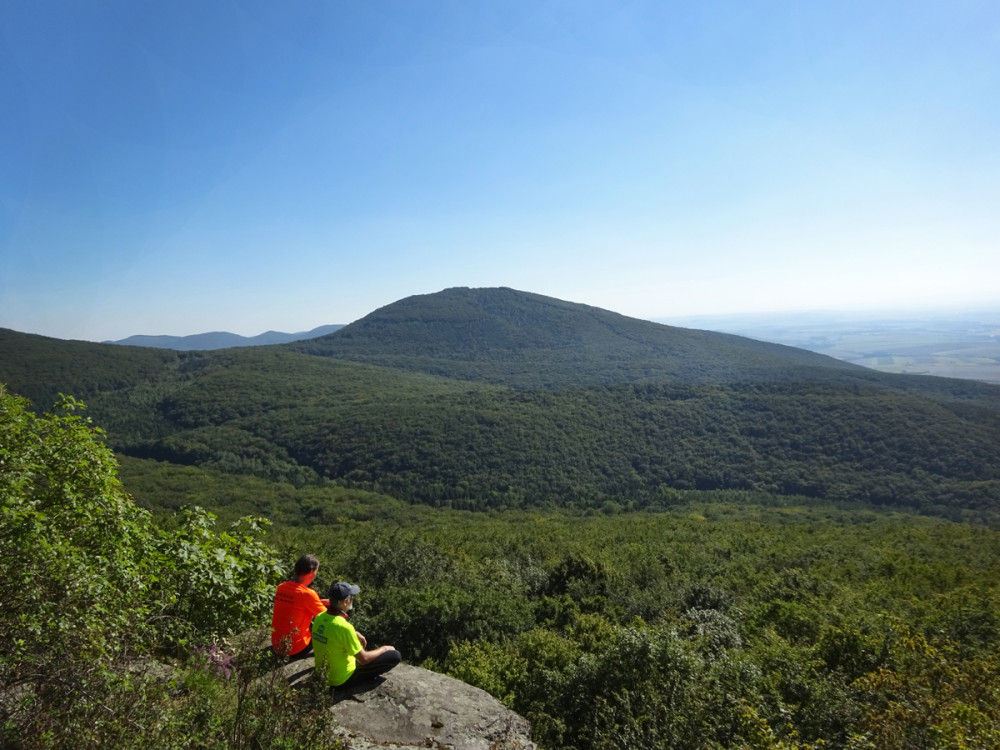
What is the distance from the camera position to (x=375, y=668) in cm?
637

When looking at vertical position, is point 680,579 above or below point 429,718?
below

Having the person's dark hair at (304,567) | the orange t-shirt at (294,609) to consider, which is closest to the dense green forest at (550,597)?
the orange t-shirt at (294,609)

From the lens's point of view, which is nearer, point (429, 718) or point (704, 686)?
point (429, 718)

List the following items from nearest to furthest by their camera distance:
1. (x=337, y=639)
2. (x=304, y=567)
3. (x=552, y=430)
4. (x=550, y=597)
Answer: (x=337, y=639) → (x=304, y=567) → (x=550, y=597) → (x=552, y=430)

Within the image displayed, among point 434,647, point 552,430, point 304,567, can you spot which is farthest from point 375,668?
point 552,430

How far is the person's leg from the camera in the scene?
627cm

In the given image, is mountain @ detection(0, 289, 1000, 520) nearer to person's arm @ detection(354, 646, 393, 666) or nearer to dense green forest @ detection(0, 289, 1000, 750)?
dense green forest @ detection(0, 289, 1000, 750)

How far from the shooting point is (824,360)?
189 meters

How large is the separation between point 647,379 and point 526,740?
→ 151 metres

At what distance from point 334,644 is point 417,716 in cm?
146

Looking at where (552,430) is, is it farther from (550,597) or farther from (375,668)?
(375,668)

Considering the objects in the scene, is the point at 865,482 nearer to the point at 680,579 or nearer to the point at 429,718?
the point at 680,579

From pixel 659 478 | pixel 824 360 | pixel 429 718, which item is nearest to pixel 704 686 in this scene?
pixel 429 718

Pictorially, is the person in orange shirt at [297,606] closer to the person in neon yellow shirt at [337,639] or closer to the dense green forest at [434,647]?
the person in neon yellow shirt at [337,639]
